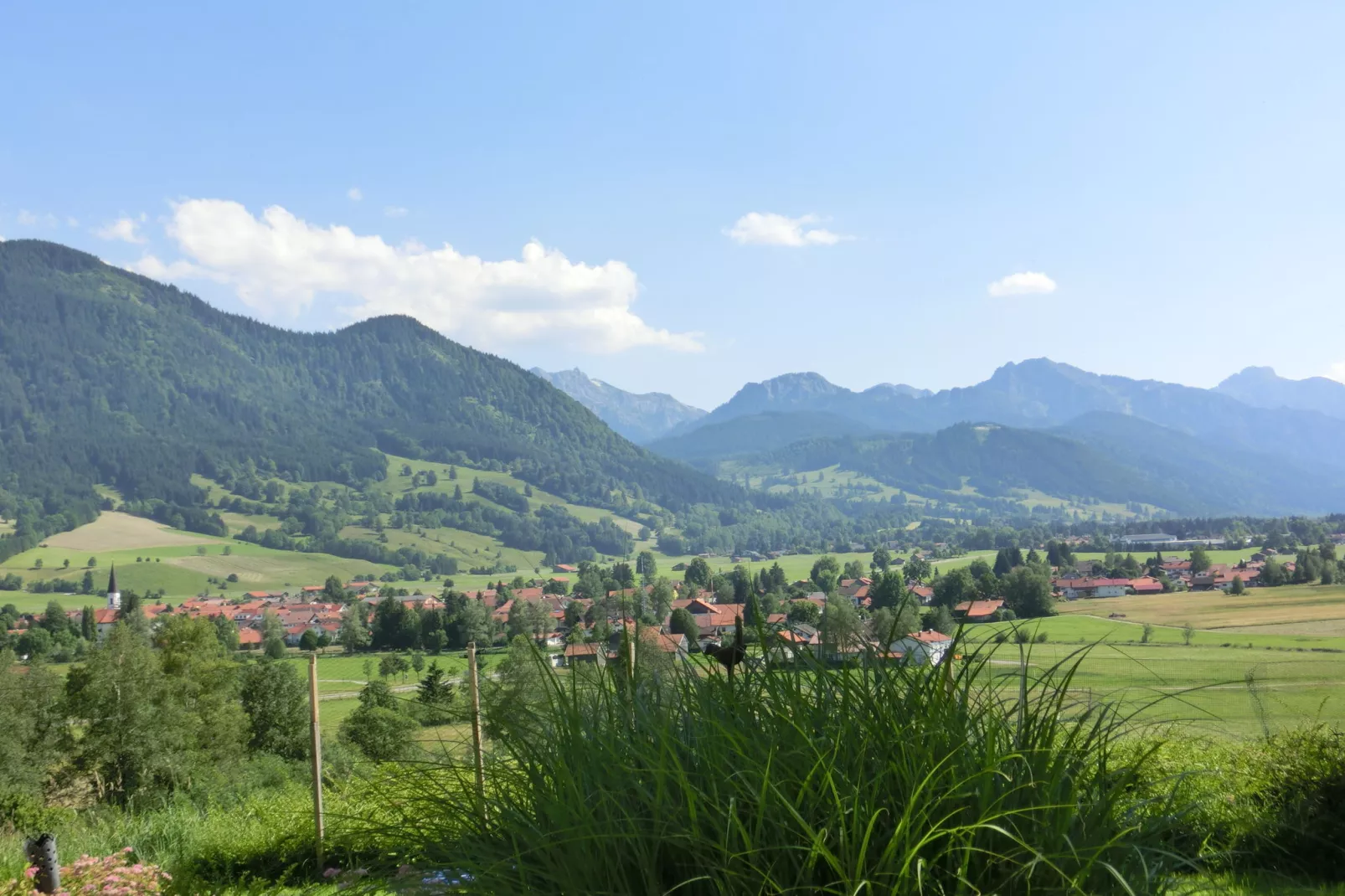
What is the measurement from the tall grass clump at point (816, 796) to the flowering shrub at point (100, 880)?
144 inches

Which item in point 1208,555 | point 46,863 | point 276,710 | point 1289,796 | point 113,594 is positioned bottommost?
point 1208,555

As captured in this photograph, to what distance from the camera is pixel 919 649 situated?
256 centimetres

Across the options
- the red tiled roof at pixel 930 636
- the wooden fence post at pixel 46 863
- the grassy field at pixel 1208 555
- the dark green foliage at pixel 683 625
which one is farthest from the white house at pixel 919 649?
the grassy field at pixel 1208 555

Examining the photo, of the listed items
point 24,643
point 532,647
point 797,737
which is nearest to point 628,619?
point 532,647

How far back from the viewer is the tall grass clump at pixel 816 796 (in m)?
1.80

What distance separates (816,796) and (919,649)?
0.75 m

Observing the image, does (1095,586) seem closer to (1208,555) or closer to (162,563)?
(1208,555)

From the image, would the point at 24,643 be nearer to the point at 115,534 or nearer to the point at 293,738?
the point at 293,738

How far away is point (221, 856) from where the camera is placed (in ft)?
24.5

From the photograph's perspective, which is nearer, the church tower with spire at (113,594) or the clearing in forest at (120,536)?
the church tower with spire at (113,594)

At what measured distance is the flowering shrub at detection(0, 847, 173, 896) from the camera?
5.04 m

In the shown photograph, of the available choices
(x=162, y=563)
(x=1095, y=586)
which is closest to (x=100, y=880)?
(x=1095, y=586)

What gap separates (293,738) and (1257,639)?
108 feet

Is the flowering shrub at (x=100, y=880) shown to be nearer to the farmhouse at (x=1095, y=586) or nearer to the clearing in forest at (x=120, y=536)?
the farmhouse at (x=1095, y=586)
